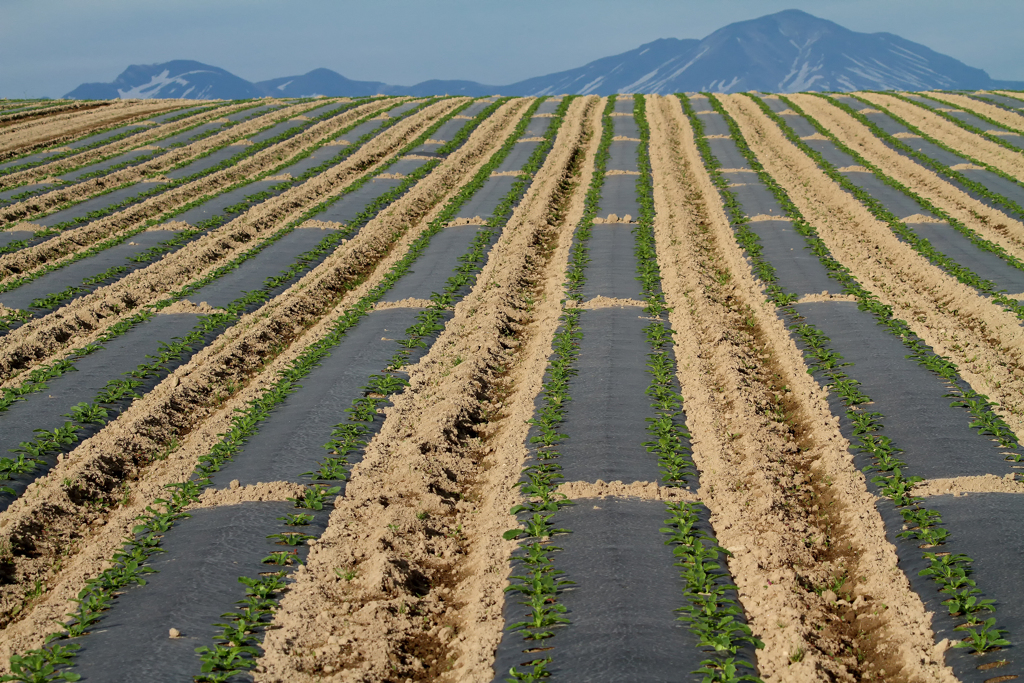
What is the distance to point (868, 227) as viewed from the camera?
17.2 metres

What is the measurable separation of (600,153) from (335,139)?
1206cm

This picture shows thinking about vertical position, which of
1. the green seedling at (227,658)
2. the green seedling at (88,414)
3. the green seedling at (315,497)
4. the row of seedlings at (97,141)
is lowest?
the green seedling at (227,658)

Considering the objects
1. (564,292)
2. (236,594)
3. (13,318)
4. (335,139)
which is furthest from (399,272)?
(335,139)

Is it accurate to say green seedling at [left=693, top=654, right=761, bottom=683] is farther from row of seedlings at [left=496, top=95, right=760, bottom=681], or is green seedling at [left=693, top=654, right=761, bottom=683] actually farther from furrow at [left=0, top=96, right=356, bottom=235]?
furrow at [left=0, top=96, right=356, bottom=235]

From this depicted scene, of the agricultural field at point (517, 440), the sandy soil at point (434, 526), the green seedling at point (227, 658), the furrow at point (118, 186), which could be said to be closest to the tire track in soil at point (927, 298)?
the agricultural field at point (517, 440)

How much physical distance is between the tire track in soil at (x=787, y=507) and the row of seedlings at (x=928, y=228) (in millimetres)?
4244

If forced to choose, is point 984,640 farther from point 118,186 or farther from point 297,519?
point 118,186

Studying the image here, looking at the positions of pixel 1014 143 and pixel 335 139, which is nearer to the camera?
pixel 1014 143

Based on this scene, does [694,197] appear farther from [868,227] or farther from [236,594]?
[236,594]

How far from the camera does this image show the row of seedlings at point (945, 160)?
761 inches

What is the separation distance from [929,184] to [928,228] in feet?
19.4

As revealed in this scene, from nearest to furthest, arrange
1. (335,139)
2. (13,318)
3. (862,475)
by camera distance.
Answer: (862,475) → (13,318) → (335,139)

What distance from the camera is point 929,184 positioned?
70.6 feet

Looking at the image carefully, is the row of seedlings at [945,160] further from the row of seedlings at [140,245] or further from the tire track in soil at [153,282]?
the row of seedlings at [140,245]
